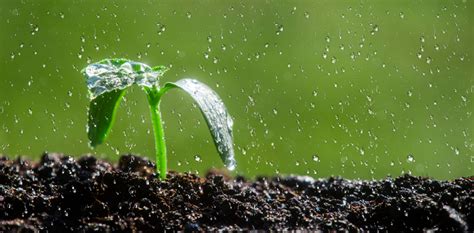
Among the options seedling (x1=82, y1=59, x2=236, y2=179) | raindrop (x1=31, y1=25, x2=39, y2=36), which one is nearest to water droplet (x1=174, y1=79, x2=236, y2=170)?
seedling (x1=82, y1=59, x2=236, y2=179)

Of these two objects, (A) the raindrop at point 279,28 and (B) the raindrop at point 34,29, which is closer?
(B) the raindrop at point 34,29

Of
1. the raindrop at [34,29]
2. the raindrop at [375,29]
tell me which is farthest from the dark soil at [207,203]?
the raindrop at [375,29]

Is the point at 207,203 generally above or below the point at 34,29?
below

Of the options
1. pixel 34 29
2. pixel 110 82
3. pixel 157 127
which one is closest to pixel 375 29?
pixel 34 29

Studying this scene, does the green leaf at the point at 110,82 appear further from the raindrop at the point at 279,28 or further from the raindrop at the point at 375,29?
the raindrop at the point at 375,29

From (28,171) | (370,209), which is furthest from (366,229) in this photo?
(28,171)

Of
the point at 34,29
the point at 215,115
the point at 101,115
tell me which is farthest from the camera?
the point at 34,29

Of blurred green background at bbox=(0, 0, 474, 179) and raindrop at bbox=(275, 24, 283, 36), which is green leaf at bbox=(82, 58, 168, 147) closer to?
blurred green background at bbox=(0, 0, 474, 179)

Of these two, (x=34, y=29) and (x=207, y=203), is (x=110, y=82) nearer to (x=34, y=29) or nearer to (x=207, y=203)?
(x=207, y=203)

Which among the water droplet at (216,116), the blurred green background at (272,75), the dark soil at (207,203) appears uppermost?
the blurred green background at (272,75)
